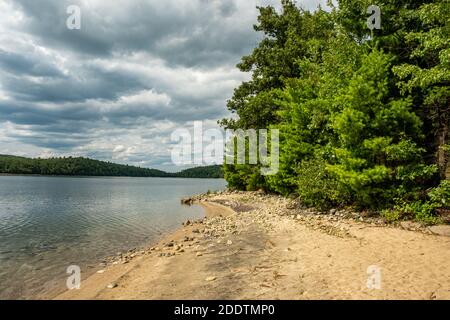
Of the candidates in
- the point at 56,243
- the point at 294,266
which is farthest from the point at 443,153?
the point at 56,243

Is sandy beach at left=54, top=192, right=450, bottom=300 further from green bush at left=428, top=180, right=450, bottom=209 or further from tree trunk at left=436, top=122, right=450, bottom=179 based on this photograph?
tree trunk at left=436, top=122, right=450, bottom=179

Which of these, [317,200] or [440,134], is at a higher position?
[440,134]

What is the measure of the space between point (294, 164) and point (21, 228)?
22.9 m

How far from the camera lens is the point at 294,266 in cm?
1034

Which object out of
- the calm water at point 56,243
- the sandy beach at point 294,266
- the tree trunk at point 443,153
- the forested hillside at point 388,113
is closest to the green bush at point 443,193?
the forested hillside at point 388,113

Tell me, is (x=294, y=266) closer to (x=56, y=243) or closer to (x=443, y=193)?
(x=443, y=193)

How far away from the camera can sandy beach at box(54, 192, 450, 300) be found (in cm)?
830

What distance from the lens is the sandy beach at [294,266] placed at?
8297 mm

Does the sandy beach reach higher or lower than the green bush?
lower

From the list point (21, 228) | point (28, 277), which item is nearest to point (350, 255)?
point (28, 277)

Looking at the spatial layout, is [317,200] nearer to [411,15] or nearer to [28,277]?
[411,15]

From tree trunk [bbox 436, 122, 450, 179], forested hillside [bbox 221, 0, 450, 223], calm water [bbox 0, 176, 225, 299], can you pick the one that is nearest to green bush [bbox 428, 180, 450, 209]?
forested hillside [bbox 221, 0, 450, 223]
